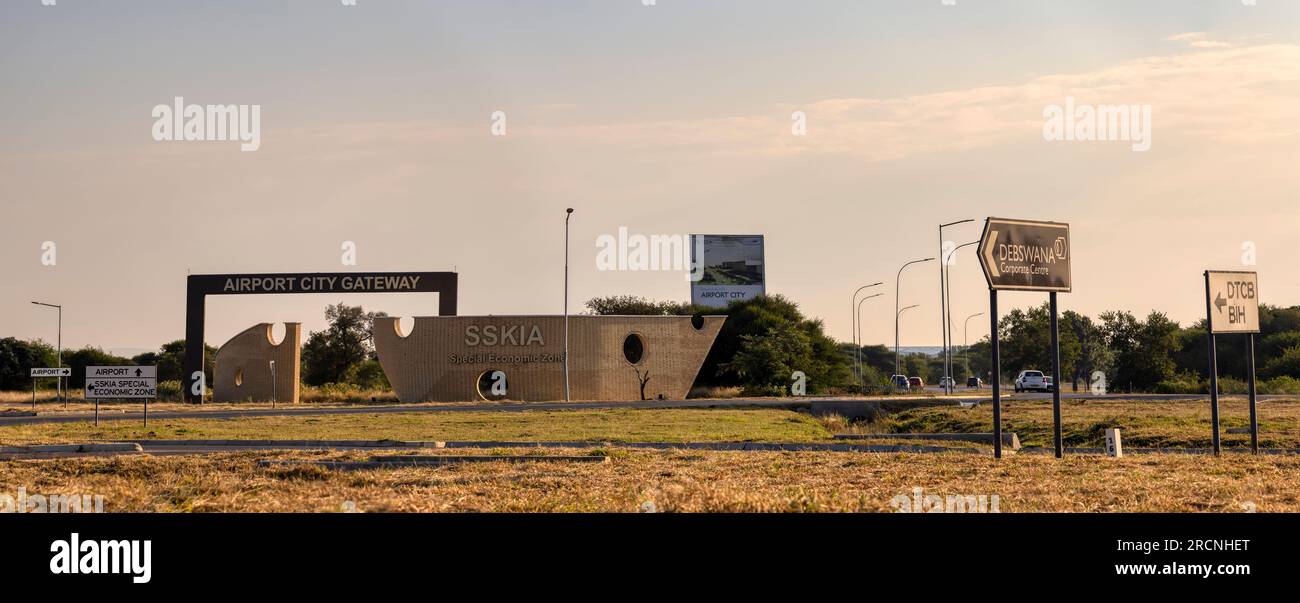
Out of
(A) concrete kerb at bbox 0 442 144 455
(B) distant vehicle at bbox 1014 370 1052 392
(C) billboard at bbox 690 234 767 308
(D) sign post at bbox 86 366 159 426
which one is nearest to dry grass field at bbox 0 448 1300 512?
(A) concrete kerb at bbox 0 442 144 455

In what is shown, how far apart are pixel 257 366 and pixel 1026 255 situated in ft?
157

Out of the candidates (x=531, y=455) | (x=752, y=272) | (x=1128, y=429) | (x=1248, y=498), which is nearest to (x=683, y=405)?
(x=1128, y=429)

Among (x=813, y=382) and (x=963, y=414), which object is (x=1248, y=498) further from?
(x=813, y=382)

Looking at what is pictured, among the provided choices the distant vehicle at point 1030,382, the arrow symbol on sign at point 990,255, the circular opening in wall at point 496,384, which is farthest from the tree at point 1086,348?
the arrow symbol on sign at point 990,255

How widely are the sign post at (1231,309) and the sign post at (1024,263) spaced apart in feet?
9.26

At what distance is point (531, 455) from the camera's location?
17.2 meters

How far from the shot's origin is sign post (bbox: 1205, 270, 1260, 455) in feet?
59.9

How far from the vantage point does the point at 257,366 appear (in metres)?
55.8

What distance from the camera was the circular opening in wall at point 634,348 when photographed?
56562 millimetres

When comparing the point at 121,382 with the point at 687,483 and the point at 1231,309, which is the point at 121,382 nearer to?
the point at 687,483

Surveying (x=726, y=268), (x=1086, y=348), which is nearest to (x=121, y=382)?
(x=726, y=268)

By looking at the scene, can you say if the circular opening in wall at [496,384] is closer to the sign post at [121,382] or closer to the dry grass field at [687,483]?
the sign post at [121,382]

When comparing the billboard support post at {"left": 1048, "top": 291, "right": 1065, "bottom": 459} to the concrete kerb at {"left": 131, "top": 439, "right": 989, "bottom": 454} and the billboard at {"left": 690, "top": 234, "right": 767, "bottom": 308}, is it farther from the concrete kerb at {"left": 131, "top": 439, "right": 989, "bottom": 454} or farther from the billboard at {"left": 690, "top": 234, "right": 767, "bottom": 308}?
the billboard at {"left": 690, "top": 234, "right": 767, "bottom": 308}
